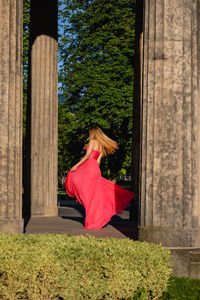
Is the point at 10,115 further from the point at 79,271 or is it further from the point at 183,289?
the point at 183,289

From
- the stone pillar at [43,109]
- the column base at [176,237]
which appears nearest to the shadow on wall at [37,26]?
the stone pillar at [43,109]

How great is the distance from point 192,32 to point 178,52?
41 centimetres

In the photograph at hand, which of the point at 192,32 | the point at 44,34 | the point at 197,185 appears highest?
the point at 44,34

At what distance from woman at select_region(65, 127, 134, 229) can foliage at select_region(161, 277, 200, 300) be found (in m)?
4.55

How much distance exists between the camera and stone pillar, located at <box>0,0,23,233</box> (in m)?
9.02

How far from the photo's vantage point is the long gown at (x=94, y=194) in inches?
461

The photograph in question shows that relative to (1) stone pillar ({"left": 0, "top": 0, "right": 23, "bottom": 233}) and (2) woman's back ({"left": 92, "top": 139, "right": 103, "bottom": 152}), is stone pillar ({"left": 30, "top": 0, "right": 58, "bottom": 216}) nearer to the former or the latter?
(2) woman's back ({"left": 92, "top": 139, "right": 103, "bottom": 152})

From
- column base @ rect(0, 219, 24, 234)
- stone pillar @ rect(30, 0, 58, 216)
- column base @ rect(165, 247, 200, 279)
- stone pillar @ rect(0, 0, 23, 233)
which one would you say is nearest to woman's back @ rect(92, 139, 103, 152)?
stone pillar @ rect(30, 0, 58, 216)

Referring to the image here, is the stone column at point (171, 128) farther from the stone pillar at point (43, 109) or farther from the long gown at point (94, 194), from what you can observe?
the stone pillar at point (43, 109)

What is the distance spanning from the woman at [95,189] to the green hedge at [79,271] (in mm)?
5521

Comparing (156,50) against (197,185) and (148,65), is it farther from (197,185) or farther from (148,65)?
(197,185)

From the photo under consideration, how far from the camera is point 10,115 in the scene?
30.1ft

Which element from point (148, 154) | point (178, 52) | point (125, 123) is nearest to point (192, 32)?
point (178, 52)

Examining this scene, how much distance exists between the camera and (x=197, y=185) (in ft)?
26.4
